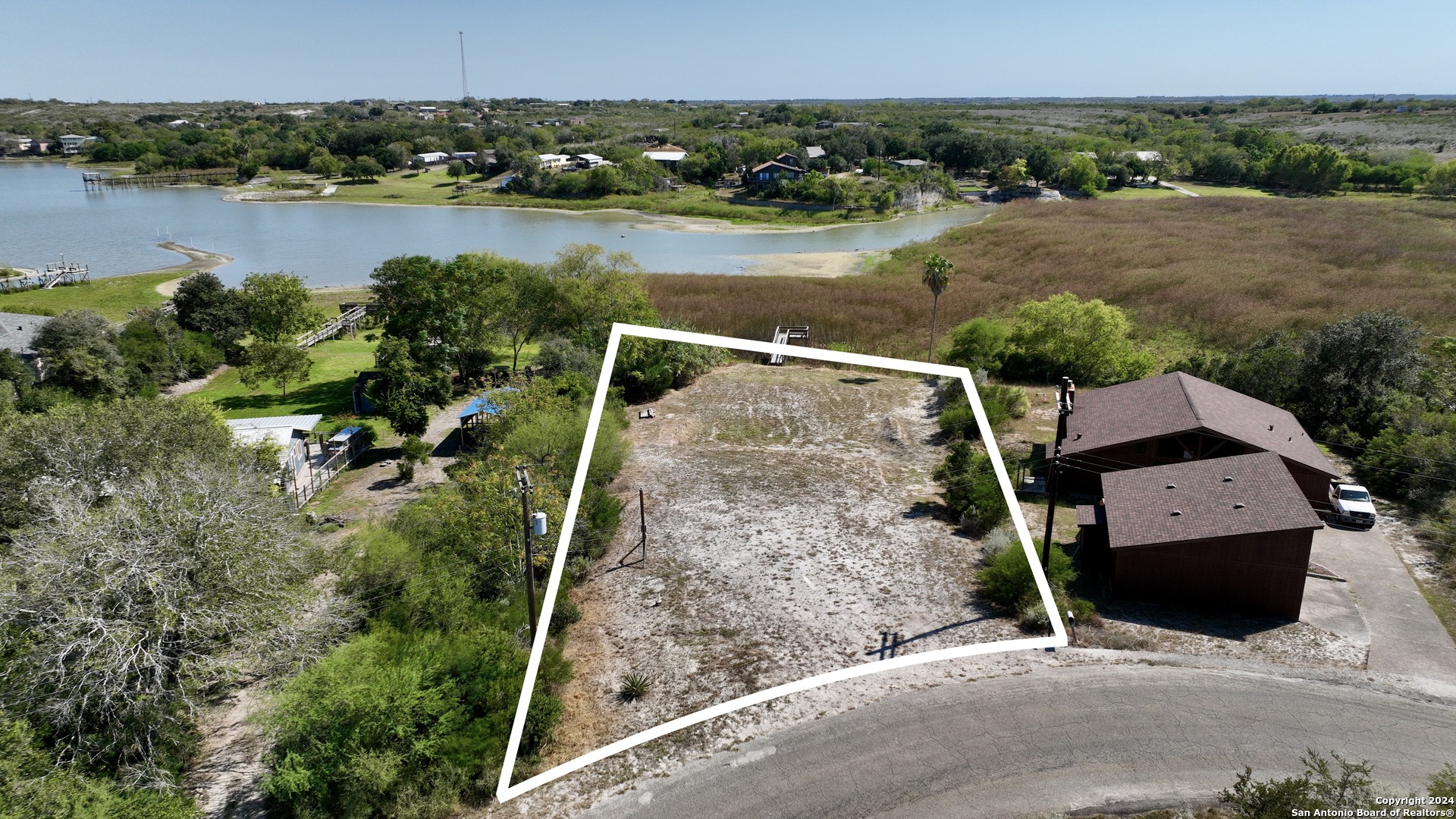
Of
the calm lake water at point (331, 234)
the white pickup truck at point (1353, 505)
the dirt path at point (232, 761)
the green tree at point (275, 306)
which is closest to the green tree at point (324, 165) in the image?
the calm lake water at point (331, 234)

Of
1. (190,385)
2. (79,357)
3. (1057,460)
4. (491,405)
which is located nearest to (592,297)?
(491,405)

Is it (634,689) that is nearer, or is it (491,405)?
(634,689)

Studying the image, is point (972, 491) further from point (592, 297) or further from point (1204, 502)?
point (592, 297)

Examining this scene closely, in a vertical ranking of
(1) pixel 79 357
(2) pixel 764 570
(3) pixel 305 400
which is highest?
(1) pixel 79 357

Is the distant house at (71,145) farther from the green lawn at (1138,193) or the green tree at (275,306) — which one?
the green lawn at (1138,193)

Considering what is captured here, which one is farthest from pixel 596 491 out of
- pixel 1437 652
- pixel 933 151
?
pixel 933 151

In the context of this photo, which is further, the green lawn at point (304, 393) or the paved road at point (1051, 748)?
the green lawn at point (304, 393)

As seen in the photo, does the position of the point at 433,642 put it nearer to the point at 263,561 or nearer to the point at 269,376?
the point at 263,561

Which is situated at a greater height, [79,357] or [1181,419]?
[1181,419]
